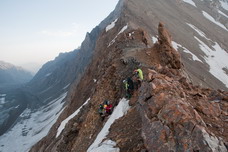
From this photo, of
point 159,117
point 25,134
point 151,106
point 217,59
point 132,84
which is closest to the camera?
point 159,117

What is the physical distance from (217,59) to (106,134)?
5952 centimetres

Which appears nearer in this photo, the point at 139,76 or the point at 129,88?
the point at 139,76

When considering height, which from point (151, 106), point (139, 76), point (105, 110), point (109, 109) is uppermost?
point (151, 106)

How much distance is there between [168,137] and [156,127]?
99 centimetres

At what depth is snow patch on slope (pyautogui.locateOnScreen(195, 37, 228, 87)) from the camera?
57.8 metres

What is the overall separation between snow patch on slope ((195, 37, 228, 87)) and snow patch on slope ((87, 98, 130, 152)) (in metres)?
43.3

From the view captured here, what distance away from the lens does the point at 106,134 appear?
1619 centimetres

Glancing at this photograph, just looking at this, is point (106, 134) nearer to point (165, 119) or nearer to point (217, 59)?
point (165, 119)

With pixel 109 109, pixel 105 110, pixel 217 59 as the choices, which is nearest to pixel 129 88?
pixel 109 109

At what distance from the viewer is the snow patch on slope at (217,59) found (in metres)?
57.8

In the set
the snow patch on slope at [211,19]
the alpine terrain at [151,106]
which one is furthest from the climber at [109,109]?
the snow patch on slope at [211,19]

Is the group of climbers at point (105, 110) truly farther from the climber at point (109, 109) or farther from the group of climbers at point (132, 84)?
the group of climbers at point (132, 84)

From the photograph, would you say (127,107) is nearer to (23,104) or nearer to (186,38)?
(186,38)

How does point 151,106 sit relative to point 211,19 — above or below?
above
